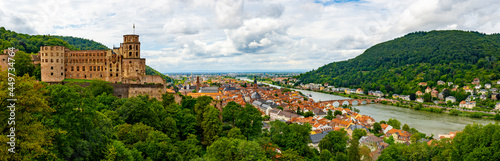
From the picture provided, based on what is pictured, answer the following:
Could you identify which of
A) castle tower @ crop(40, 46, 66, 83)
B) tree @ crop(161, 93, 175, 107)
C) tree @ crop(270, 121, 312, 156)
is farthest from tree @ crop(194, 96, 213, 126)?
castle tower @ crop(40, 46, 66, 83)

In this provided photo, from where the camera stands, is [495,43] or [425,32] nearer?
[495,43]

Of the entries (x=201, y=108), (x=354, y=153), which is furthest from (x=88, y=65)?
(x=354, y=153)

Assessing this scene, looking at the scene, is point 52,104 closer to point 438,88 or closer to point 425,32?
point 438,88

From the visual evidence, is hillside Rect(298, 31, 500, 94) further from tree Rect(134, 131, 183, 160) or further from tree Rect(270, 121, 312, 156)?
tree Rect(134, 131, 183, 160)

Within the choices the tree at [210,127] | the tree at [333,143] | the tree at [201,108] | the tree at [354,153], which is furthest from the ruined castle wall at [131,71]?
the tree at [354,153]

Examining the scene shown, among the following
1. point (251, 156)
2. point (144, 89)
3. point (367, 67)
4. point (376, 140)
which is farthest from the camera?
point (367, 67)

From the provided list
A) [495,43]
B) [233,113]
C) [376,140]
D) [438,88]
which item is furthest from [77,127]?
[495,43]
